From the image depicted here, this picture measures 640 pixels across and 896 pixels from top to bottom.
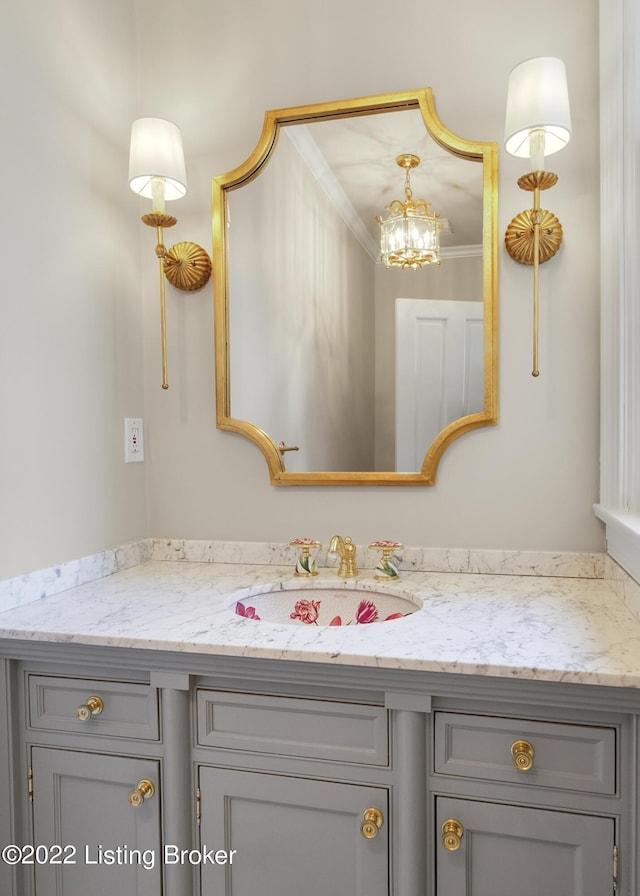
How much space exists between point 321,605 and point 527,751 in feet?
2.15

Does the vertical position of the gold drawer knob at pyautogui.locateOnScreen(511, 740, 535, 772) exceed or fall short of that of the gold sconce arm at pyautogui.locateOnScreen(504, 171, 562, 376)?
it falls short

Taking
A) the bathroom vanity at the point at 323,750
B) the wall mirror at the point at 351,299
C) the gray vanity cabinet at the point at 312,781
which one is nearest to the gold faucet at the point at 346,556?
the wall mirror at the point at 351,299

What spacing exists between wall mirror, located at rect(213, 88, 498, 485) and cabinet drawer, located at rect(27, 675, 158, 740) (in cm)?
71

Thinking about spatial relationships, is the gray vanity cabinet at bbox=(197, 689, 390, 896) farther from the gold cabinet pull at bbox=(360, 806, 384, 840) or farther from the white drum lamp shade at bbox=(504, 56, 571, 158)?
the white drum lamp shade at bbox=(504, 56, 571, 158)

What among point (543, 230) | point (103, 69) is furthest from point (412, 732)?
point (103, 69)

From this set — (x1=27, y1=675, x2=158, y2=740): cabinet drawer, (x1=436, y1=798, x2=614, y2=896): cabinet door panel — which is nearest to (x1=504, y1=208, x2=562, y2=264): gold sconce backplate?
(x1=436, y1=798, x2=614, y2=896): cabinet door panel

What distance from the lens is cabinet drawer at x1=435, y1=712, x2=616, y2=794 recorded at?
1.01m

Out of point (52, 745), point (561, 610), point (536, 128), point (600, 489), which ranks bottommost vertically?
point (52, 745)

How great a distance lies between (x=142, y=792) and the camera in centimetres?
119

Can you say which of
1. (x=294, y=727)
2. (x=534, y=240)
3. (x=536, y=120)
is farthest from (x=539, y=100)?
(x=294, y=727)

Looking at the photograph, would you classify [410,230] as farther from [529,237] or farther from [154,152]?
[154,152]

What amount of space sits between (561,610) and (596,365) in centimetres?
63

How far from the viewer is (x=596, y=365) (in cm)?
156

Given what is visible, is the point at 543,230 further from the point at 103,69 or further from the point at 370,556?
the point at 103,69
